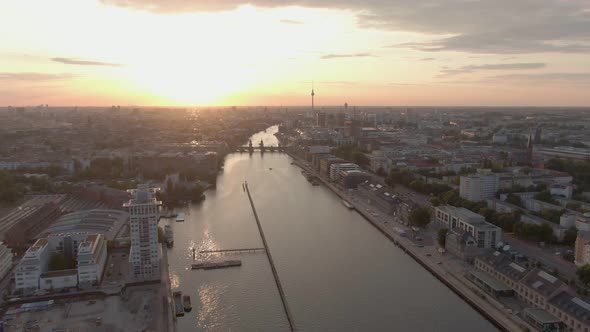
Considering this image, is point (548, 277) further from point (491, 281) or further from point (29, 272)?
point (29, 272)

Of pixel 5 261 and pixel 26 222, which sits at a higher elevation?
pixel 26 222

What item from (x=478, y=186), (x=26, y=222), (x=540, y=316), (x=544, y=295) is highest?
(x=478, y=186)

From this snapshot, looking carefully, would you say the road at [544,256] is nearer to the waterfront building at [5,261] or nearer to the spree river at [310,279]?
the spree river at [310,279]

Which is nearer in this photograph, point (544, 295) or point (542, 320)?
Result: point (542, 320)

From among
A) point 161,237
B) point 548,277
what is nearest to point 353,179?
point 161,237

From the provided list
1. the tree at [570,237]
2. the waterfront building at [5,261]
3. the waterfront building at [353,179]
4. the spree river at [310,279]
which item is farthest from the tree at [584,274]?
the waterfront building at [5,261]

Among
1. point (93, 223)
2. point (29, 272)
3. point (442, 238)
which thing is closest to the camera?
point (29, 272)

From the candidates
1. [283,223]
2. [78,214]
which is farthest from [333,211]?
[78,214]

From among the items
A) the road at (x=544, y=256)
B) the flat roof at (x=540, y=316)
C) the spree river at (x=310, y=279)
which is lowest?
the spree river at (x=310, y=279)

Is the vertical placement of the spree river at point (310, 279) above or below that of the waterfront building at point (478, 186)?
below
